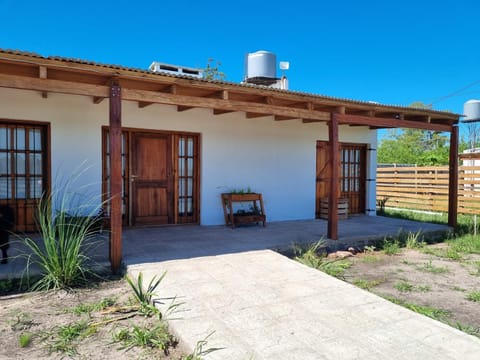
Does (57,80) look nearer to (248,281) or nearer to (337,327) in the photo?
(248,281)

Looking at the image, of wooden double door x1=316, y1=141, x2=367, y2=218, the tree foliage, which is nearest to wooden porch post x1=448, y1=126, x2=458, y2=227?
wooden double door x1=316, y1=141, x2=367, y2=218

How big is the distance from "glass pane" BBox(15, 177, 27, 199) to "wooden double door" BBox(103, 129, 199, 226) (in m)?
1.20

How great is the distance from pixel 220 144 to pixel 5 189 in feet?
12.2

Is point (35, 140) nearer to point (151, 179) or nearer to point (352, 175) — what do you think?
point (151, 179)

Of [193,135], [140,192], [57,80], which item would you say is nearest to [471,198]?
[193,135]

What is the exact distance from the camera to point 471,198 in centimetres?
1012

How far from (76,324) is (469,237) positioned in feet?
22.8

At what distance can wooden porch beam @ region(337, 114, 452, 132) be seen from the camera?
6.22 m

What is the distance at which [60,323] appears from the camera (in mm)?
2957

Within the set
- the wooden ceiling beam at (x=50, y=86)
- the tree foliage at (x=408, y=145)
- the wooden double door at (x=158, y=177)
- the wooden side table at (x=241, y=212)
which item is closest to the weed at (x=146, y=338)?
the wooden ceiling beam at (x=50, y=86)

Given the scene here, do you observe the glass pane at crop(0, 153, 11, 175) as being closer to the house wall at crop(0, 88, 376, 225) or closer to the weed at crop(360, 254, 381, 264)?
the house wall at crop(0, 88, 376, 225)

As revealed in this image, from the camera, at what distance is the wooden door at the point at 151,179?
6.55m

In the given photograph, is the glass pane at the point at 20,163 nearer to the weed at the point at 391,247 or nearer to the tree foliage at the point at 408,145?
the weed at the point at 391,247

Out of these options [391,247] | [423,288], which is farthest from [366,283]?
[391,247]
